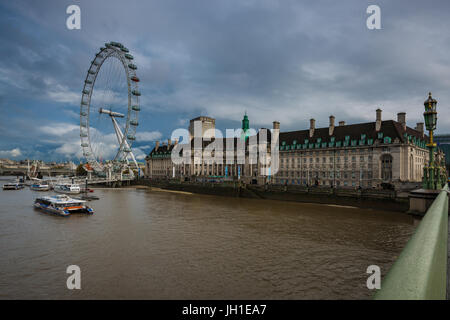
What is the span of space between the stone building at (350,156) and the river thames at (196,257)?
31.5 meters

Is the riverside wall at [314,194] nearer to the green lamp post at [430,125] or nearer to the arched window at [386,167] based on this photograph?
the arched window at [386,167]

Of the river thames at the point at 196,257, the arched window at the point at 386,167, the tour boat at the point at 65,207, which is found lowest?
the river thames at the point at 196,257

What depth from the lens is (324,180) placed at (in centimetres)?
6825

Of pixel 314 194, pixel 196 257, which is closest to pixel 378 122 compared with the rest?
pixel 314 194

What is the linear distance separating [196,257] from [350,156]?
56.7m

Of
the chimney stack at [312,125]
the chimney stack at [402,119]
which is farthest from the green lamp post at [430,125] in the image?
the chimney stack at [312,125]

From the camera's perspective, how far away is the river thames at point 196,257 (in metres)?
13.1

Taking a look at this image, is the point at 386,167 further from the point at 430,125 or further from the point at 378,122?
the point at 430,125

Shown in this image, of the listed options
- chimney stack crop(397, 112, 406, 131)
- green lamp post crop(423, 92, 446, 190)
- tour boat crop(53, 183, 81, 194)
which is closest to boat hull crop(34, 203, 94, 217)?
tour boat crop(53, 183, 81, 194)

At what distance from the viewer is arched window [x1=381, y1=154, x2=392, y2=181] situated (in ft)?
188

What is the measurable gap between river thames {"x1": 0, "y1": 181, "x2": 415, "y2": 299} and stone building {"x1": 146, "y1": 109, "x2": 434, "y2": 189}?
31548mm

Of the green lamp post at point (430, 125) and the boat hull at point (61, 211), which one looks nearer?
the green lamp post at point (430, 125)
